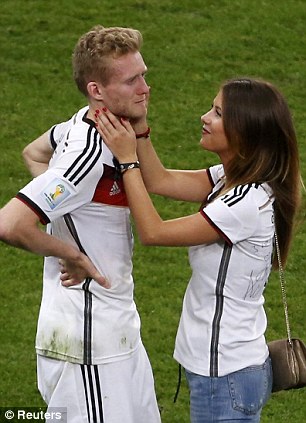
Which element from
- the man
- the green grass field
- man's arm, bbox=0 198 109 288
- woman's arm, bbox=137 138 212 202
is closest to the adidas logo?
the man

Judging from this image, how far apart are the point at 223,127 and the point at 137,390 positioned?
3.71 ft

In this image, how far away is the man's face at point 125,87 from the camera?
175 inches

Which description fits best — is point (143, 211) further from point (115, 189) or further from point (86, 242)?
point (86, 242)

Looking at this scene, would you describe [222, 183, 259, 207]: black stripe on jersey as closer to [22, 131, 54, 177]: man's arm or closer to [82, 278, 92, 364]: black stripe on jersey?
[82, 278, 92, 364]: black stripe on jersey

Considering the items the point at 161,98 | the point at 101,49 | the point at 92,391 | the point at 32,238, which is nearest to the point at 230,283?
the point at 92,391

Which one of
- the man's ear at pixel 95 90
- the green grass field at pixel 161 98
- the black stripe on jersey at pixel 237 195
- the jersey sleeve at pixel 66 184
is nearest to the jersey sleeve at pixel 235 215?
the black stripe on jersey at pixel 237 195

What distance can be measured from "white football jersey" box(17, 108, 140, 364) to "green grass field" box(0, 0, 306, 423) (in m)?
2.01

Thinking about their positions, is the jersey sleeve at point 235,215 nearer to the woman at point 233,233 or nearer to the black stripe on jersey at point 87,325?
the woman at point 233,233

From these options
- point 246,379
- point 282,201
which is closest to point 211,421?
point 246,379

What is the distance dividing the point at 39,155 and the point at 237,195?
39.2 inches

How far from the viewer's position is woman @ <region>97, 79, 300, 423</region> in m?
4.48

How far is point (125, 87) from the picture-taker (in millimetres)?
4457

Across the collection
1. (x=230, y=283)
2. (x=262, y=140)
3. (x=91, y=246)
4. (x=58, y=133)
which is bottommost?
(x=230, y=283)

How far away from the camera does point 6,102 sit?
1123 centimetres
